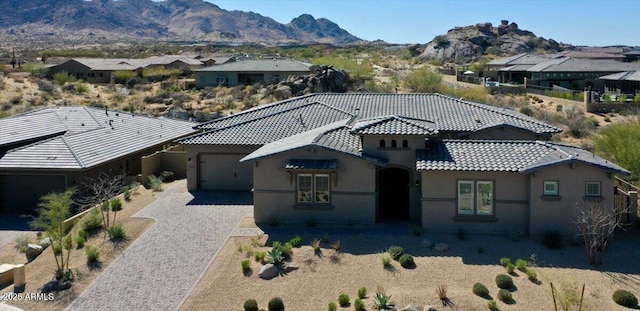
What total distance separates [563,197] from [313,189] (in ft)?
30.9

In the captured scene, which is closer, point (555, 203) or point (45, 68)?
point (555, 203)

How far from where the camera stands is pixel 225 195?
30.4 metres

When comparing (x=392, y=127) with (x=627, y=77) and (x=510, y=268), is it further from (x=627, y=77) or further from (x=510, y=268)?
(x=627, y=77)

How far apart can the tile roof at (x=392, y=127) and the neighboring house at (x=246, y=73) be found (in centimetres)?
4564

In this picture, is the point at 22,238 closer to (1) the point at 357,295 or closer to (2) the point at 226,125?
A: (2) the point at 226,125

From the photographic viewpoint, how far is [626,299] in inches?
689

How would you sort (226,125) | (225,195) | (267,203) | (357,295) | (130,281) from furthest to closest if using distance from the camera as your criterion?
1. (226,125)
2. (225,195)
3. (267,203)
4. (130,281)
5. (357,295)

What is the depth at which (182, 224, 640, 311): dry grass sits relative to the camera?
17.8 metres

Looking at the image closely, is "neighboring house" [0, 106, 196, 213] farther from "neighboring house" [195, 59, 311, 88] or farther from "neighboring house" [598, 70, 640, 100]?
"neighboring house" [598, 70, 640, 100]

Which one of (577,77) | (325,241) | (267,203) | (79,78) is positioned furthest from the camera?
(79,78)

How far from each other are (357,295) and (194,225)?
940 cm

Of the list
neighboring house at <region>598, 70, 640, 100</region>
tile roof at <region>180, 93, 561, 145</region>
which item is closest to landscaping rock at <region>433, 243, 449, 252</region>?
tile roof at <region>180, 93, 561, 145</region>

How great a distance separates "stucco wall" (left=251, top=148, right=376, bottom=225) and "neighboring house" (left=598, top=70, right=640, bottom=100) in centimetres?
4352

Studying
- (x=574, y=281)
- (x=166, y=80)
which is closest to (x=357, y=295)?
(x=574, y=281)
